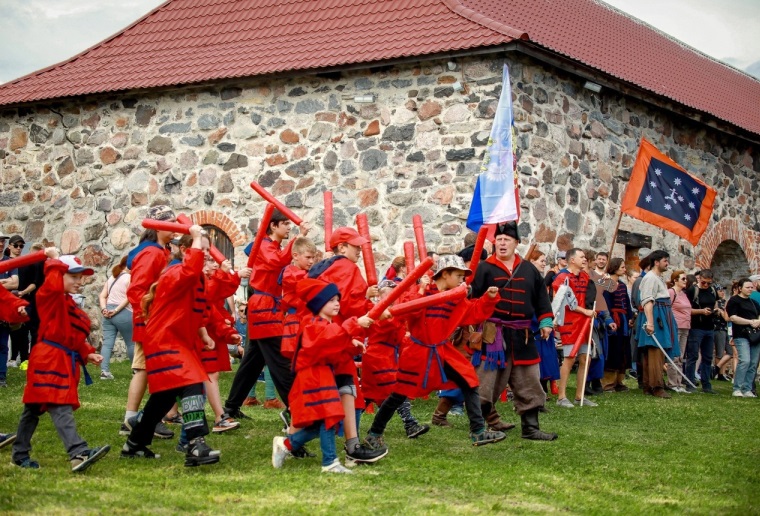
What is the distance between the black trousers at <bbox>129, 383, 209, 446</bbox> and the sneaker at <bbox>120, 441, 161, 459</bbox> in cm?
4

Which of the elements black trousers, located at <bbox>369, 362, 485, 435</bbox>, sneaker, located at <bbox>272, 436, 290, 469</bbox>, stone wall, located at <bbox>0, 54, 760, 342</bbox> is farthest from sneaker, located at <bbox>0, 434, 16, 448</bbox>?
stone wall, located at <bbox>0, 54, 760, 342</bbox>

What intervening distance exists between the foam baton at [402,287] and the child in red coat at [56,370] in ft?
6.23

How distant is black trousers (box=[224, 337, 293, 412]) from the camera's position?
8.54 m

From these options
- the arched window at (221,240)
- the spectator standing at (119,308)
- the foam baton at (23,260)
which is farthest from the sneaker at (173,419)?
the arched window at (221,240)

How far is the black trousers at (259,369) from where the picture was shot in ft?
28.0

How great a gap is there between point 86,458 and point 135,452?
2.22ft

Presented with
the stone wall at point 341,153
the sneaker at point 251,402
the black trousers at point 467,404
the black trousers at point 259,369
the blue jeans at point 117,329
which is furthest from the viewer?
the stone wall at point 341,153

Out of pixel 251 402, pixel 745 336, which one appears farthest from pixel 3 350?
pixel 745 336

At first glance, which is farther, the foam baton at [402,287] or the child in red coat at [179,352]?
the child in red coat at [179,352]

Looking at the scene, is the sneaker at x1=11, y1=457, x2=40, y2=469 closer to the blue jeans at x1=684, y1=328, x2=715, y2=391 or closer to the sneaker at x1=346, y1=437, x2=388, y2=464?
the sneaker at x1=346, y1=437, x2=388, y2=464

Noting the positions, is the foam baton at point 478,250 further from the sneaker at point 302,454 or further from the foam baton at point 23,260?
the foam baton at point 23,260

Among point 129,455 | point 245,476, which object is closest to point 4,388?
point 129,455

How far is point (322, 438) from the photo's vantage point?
6.81 meters

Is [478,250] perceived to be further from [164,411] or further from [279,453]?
[164,411]
